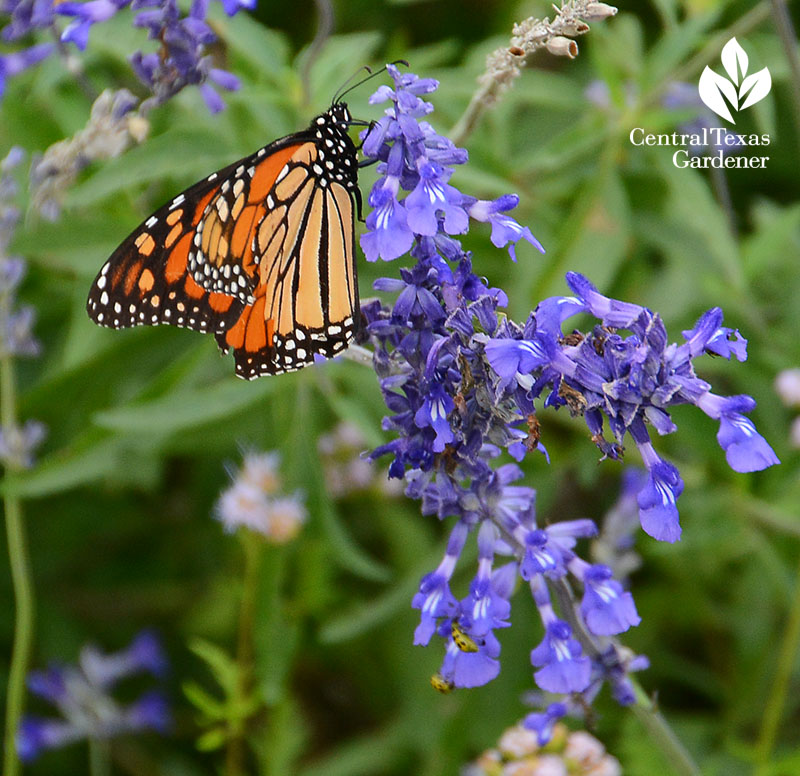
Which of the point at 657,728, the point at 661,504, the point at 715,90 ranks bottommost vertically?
the point at 657,728

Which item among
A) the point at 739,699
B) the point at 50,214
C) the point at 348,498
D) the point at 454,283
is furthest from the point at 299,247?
the point at 739,699

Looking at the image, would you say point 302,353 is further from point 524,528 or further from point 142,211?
point 142,211

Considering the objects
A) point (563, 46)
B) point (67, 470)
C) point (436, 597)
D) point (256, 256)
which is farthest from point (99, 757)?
point (563, 46)

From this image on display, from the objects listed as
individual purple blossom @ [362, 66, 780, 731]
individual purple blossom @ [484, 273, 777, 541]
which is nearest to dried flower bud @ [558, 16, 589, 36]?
individual purple blossom @ [362, 66, 780, 731]

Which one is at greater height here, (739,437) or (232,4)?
(232,4)

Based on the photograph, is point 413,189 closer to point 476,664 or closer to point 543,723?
point 476,664

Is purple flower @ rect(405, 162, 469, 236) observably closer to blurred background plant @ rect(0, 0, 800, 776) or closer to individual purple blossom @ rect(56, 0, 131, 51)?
blurred background plant @ rect(0, 0, 800, 776)
